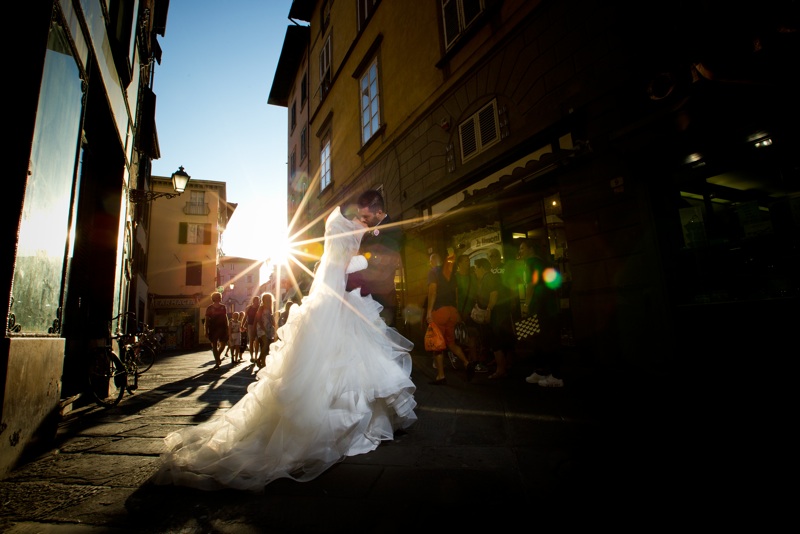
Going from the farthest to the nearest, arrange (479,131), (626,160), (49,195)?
1. (479,131)
2. (626,160)
3. (49,195)

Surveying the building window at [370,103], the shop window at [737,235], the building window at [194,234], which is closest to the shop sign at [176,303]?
the building window at [194,234]

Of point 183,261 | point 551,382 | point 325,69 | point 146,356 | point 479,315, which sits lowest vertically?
point 551,382

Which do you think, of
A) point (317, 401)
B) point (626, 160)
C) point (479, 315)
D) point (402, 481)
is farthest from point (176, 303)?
point (402, 481)

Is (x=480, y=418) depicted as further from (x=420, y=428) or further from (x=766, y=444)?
(x=766, y=444)

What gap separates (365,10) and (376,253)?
12132 millimetres

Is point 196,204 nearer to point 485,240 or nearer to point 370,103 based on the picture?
point 370,103

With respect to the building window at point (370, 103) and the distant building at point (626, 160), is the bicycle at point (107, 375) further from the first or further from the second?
the building window at point (370, 103)

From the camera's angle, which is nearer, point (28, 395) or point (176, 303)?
point (28, 395)

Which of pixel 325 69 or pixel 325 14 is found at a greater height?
pixel 325 14

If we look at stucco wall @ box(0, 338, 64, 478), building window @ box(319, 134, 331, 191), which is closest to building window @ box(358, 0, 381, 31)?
building window @ box(319, 134, 331, 191)

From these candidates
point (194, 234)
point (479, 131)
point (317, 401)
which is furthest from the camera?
point (194, 234)

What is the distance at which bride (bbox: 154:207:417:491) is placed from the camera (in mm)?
2049

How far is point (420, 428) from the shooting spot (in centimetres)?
297

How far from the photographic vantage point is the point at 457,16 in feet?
25.2
